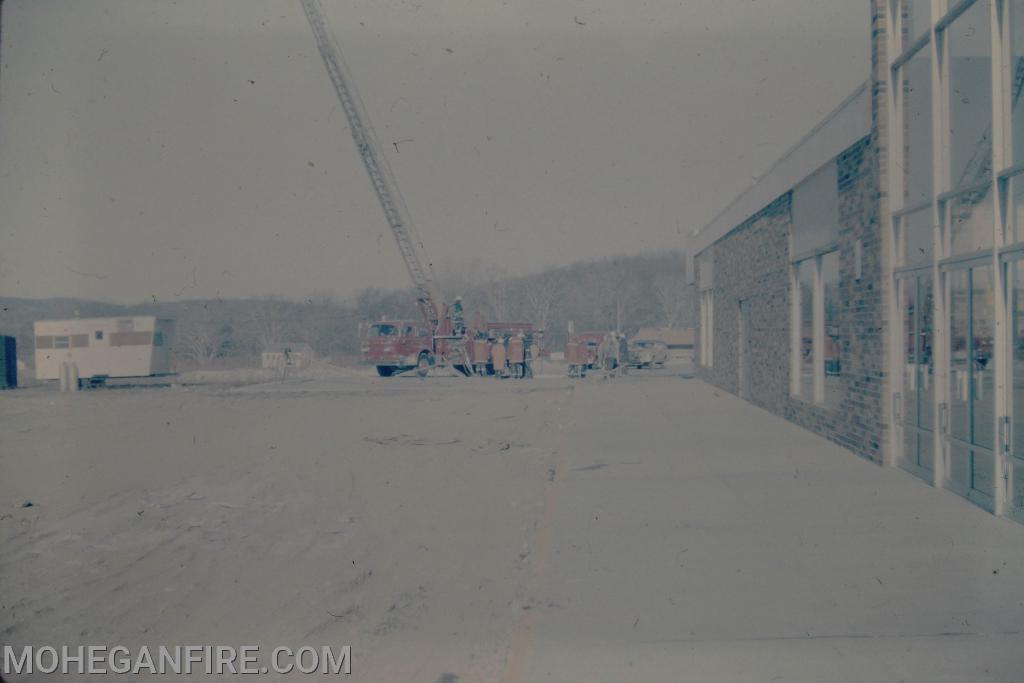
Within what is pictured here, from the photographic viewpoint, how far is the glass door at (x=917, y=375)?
8.05m

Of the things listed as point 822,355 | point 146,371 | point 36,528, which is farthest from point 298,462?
point 146,371

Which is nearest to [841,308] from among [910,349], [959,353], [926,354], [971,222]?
[910,349]

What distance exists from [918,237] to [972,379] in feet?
5.84

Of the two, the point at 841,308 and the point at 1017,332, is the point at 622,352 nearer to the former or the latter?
the point at 841,308

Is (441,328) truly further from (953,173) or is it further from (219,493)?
(953,173)

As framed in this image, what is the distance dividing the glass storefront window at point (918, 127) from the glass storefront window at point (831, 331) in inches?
103

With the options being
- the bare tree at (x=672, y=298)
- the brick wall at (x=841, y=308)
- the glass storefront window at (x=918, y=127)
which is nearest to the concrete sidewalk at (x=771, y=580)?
the brick wall at (x=841, y=308)

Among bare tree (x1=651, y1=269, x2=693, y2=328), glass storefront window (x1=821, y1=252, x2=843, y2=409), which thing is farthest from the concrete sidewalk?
bare tree (x1=651, y1=269, x2=693, y2=328)

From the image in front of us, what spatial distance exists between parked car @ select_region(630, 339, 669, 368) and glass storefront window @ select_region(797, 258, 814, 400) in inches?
1067

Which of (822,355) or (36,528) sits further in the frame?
(822,355)

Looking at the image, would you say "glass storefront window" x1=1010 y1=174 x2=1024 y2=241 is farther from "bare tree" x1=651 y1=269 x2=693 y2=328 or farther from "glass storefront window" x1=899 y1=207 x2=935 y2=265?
"bare tree" x1=651 y1=269 x2=693 y2=328

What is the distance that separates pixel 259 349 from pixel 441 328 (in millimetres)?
11848

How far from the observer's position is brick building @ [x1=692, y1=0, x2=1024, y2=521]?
652 centimetres

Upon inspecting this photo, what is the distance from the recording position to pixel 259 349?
41.7 meters
